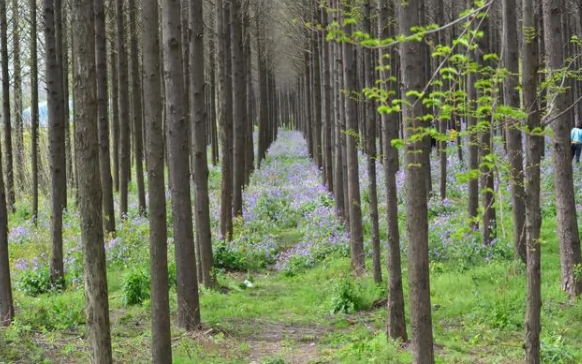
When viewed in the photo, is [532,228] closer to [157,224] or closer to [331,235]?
[157,224]

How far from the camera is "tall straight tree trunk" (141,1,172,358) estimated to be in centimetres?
705

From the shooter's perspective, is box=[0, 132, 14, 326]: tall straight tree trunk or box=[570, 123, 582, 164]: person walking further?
box=[570, 123, 582, 164]: person walking

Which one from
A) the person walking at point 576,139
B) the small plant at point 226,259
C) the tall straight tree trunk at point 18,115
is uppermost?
the tall straight tree trunk at point 18,115

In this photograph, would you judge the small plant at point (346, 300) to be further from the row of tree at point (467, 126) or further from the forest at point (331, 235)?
the row of tree at point (467, 126)

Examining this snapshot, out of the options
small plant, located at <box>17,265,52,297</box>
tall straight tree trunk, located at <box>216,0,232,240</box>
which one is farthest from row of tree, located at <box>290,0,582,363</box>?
small plant, located at <box>17,265,52,297</box>

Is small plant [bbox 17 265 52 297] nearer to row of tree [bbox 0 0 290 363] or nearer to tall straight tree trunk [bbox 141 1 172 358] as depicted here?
row of tree [bbox 0 0 290 363]

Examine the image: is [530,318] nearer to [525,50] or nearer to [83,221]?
[525,50]

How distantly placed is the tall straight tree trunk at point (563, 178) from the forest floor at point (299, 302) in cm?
49

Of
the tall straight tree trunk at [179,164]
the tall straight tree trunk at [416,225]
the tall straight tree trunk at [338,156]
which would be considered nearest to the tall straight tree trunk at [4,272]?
the tall straight tree trunk at [179,164]

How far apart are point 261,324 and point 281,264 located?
4.41m

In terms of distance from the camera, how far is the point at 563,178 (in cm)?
944

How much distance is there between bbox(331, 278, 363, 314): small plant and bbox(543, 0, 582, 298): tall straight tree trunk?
3192mm

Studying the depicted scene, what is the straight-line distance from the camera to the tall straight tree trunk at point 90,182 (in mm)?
5859

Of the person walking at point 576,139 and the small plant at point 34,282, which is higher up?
the person walking at point 576,139
